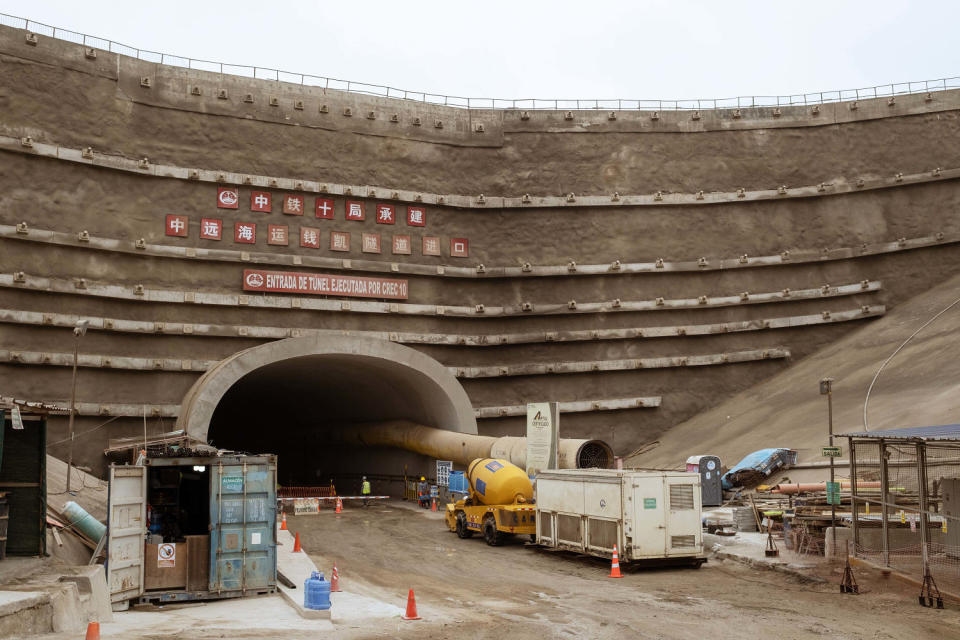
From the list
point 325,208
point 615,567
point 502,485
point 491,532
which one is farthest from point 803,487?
point 325,208

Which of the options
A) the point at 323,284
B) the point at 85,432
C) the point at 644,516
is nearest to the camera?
the point at 644,516

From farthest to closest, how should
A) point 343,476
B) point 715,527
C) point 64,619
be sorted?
point 343,476 → point 715,527 → point 64,619

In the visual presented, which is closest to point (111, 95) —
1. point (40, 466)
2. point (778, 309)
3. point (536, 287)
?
point (536, 287)

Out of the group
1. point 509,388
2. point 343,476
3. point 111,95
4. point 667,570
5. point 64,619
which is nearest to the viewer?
point 64,619

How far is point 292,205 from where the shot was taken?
39.7 meters

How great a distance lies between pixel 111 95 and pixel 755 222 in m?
30.8

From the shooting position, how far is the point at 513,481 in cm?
2531

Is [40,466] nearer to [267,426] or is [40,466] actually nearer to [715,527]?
[715,527]

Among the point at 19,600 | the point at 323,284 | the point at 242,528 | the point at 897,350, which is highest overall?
the point at 323,284

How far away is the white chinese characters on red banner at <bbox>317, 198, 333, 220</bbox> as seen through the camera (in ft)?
132

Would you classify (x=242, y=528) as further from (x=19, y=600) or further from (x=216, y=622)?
(x=19, y=600)

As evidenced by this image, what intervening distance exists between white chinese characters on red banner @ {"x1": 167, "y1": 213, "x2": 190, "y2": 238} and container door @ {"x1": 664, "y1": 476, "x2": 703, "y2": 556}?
25372 millimetres

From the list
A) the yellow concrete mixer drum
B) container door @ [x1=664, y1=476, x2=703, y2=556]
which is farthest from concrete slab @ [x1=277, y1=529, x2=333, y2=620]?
container door @ [x1=664, y1=476, x2=703, y2=556]

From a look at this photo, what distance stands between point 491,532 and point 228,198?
21235 mm
